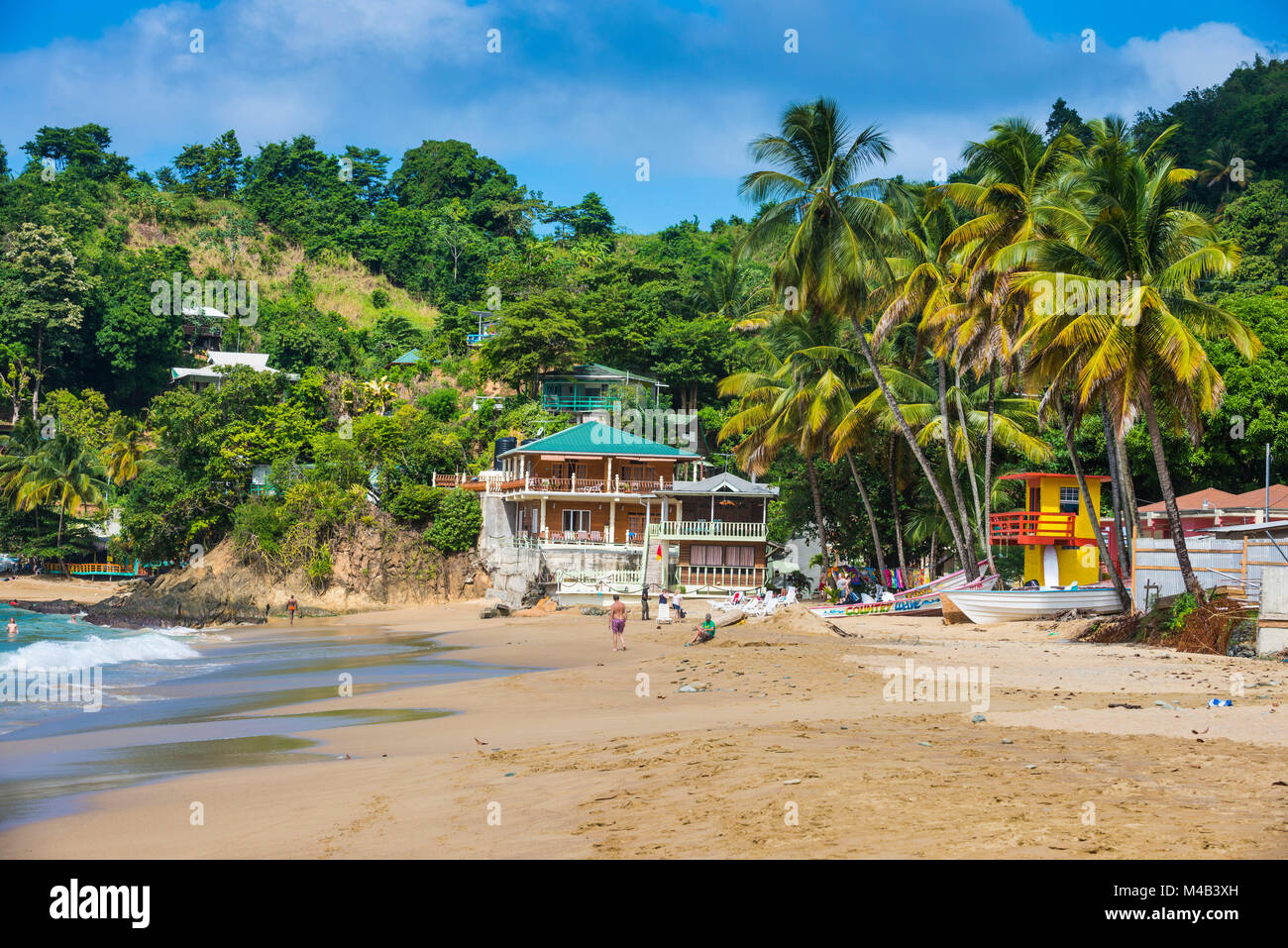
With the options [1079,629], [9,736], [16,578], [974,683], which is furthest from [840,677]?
[16,578]

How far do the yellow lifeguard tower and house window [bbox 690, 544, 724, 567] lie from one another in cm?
1230

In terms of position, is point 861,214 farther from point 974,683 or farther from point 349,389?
point 349,389

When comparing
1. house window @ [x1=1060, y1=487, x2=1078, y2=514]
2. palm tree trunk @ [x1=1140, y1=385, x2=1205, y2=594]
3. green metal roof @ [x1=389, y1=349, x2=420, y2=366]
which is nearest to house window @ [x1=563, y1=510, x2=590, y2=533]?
house window @ [x1=1060, y1=487, x2=1078, y2=514]

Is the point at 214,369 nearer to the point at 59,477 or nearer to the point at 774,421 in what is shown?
the point at 59,477

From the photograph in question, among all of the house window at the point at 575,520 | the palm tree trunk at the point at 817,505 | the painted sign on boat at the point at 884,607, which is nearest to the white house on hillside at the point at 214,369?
the house window at the point at 575,520

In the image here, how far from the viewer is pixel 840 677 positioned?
1472cm

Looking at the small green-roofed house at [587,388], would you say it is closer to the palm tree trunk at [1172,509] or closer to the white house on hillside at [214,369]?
the white house on hillside at [214,369]

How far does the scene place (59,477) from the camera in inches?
1996

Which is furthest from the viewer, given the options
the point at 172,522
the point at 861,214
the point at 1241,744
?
the point at 172,522

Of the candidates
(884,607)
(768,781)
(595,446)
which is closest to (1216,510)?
(884,607)

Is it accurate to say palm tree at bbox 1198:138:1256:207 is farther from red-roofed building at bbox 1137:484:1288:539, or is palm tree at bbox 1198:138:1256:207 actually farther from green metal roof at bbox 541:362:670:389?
red-roofed building at bbox 1137:484:1288:539

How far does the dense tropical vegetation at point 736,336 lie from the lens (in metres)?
21.7

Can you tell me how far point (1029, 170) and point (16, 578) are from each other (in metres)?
51.1
